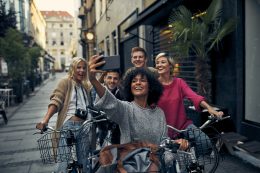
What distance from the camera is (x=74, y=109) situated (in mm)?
3801

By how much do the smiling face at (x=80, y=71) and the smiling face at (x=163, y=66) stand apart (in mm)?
886

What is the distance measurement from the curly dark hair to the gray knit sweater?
0.41ft

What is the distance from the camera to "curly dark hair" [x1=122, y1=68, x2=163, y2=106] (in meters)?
2.66

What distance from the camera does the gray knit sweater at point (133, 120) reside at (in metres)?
2.41

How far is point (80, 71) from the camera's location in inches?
151

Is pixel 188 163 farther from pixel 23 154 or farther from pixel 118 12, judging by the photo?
pixel 118 12

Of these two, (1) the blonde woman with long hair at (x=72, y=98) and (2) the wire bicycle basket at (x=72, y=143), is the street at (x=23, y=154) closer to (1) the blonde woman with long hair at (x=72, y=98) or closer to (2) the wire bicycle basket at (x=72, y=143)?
(1) the blonde woman with long hair at (x=72, y=98)

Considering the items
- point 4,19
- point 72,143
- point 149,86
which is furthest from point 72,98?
point 4,19

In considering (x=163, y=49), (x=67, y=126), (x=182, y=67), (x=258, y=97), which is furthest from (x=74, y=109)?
(x=163, y=49)

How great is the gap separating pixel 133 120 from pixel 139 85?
0.30m

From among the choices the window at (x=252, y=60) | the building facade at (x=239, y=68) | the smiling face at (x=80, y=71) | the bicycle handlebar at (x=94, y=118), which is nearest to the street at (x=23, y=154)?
the building facade at (x=239, y=68)

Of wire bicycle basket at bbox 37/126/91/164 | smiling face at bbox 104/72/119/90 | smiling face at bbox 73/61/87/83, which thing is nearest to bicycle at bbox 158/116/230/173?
wire bicycle basket at bbox 37/126/91/164

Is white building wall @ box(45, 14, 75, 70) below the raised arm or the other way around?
the other way around

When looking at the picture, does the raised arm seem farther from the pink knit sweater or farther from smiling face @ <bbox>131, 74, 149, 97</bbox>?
the pink knit sweater
